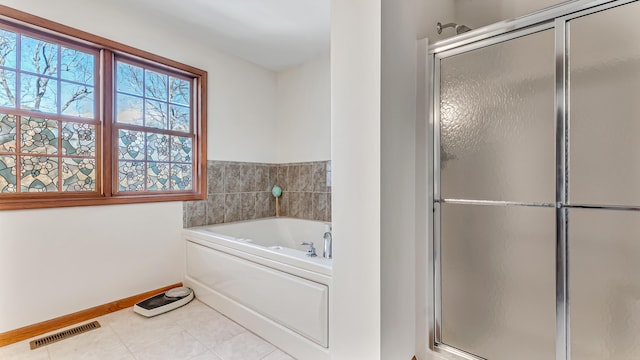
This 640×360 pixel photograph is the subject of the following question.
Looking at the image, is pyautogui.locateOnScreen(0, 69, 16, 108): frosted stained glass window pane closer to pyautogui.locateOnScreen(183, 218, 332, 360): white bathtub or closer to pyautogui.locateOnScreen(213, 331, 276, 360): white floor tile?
pyautogui.locateOnScreen(183, 218, 332, 360): white bathtub

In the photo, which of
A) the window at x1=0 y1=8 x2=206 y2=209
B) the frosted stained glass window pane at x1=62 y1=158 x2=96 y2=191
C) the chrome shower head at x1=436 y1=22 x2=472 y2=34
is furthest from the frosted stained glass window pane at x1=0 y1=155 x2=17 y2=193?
the chrome shower head at x1=436 y1=22 x2=472 y2=34

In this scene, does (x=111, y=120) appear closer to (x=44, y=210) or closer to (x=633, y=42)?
(x=44, y=210)

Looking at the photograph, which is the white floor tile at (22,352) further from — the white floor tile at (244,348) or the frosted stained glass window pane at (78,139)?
the frosted stained glass window pane at (78,139)

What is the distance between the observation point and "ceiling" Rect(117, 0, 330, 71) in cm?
235

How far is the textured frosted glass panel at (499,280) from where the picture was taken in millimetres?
1367

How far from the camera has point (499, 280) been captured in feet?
4.85

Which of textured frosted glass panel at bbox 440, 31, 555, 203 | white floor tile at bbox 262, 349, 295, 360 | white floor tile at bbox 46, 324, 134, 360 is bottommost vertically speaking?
white floor tile at bbox 262, 349, 295, 360

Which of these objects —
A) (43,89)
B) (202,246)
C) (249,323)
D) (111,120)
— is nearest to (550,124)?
(249,323)

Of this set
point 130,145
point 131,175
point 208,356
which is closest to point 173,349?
point 208,356

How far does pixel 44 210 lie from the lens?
2086 millimetres

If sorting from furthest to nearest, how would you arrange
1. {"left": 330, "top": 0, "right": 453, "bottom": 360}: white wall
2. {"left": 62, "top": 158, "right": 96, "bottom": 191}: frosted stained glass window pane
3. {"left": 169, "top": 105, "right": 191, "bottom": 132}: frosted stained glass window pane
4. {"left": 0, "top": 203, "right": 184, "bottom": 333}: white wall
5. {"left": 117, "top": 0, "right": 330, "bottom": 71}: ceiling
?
{"left": 169, "top": 105, "right": 191, "bottom": 132}: frosted stained glass window pane < {"left": 117, "top": 0, "right": 330, "bottom": 71}: ceiling < {"left": 62, "top": 158, "right": 96, "bottom": 191}: frosted stained glass window pane < {"left": 0, "top": 203, "right": 184, "bottom": 333}: white wall < {"left": 330, "top": 0, "right": 453, "bottom": 360}: white wall

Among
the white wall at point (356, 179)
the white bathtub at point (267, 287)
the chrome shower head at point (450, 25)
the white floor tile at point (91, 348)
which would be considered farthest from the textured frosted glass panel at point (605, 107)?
the white floor tile at point (91, 348)

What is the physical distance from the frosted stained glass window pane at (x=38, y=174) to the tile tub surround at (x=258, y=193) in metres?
1.03

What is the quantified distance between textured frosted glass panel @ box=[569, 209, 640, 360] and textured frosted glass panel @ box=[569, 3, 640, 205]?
96 mm
